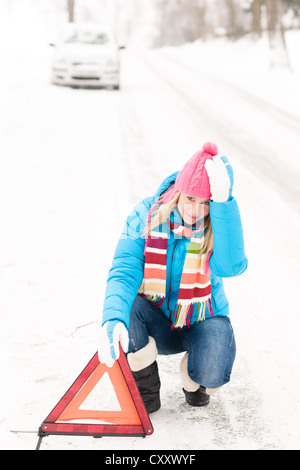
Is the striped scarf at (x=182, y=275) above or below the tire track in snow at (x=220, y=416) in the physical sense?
above

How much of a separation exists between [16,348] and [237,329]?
3.92ft

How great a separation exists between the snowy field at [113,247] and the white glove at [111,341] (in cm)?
36

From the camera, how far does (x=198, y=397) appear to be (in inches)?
111

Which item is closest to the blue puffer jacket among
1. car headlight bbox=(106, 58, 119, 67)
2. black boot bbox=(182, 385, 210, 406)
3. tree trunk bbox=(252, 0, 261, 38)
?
black boot bbox=(182, 385, 210, 406)

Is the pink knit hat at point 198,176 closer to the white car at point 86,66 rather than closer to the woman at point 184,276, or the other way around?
the woman at point 184,276

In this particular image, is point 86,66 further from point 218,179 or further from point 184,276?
point 218,179

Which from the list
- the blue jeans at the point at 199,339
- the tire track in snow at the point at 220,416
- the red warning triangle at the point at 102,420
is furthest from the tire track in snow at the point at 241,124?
the red warning triangle at the point at 102,420

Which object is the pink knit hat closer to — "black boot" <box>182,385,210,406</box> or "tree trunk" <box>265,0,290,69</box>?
"black boot" <box>182,385,210,406</box>

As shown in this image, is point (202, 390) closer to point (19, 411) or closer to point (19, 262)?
point (19, 411)

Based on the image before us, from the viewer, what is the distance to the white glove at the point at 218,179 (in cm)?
247

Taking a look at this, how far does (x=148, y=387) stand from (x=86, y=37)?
13.6 metres

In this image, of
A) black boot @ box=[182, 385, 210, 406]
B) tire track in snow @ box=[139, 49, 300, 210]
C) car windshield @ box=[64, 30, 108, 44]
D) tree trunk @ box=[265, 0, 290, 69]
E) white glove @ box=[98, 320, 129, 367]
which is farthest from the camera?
tree trunk @ box=[265, 0, 290, 69]

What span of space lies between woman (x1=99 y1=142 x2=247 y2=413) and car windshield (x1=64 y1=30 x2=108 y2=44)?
512 inches

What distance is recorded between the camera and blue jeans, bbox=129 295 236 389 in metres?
2.73
